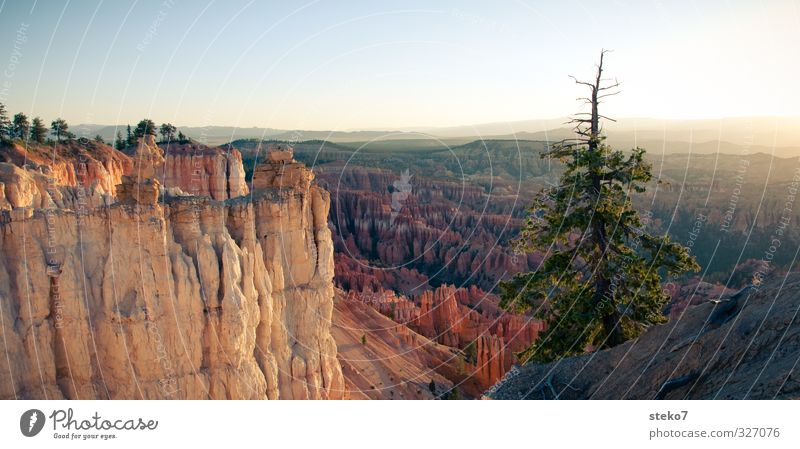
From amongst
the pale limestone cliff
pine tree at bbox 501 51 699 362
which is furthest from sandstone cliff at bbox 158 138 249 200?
pine tree at bbox 501 51 699 362

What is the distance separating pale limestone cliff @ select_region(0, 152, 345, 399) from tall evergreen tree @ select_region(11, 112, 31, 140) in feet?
99.4

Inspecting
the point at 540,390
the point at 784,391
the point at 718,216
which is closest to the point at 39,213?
the point at 540,390

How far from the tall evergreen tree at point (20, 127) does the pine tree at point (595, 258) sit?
134ft

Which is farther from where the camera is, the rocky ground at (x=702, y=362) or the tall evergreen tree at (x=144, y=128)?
the tall evergreen tree at (x=144, y=128)

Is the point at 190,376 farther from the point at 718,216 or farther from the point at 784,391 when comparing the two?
the point at 718,216

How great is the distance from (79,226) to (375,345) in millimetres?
23139

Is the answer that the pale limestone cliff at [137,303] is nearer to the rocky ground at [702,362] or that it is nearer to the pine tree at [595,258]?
the pine tree at [595,258]

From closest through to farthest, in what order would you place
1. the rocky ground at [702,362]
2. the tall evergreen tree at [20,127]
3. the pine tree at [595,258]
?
the rocky ground at [702,362], the pine tree at [595,258], the tall evergreen tree at [20,127]

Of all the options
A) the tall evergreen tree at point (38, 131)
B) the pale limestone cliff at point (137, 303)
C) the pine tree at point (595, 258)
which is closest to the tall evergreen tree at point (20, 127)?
the tall evergreen tree at point (38, 131)

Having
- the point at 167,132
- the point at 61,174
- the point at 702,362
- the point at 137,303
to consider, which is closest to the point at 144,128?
the point at 167,132

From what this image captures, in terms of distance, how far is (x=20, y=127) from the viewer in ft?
136

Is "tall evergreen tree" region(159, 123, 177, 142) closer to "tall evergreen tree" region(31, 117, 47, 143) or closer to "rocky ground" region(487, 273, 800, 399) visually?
"tall evergreen tree" region(31, 117, 47, 143)

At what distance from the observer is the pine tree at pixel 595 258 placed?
12.7 m

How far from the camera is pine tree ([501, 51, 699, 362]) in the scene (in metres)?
12.7
